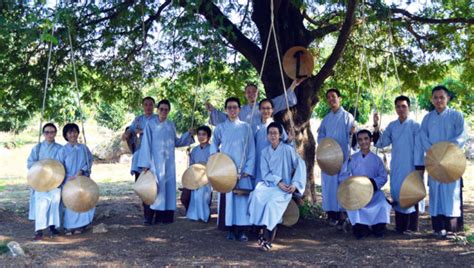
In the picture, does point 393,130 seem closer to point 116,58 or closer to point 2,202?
point 116,58

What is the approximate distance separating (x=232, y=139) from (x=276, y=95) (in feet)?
5.77

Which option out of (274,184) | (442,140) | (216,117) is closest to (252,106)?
(216,117)

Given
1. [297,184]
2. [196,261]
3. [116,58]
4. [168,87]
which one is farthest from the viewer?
[168,87]

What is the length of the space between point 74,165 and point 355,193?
12.7ft

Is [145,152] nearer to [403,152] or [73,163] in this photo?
[73,163]

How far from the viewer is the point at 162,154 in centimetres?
793

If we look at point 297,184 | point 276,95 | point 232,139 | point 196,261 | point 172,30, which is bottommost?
point 196,261

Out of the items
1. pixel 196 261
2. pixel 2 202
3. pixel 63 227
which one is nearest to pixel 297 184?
pixel 196 261

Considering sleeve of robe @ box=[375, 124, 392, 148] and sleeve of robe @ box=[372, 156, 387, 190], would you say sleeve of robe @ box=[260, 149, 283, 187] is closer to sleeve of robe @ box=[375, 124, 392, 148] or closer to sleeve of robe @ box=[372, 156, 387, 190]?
sleeve of robe @ box=[372, 156, 387, 190]

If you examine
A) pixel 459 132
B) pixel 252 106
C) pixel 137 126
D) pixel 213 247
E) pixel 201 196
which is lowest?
pixel 213 247

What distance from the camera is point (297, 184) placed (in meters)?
6.38

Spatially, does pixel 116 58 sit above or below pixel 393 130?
above

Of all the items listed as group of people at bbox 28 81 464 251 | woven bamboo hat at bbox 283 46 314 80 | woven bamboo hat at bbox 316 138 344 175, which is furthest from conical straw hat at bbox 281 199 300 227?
woven bamboo hat at bbox 283 46 314 80

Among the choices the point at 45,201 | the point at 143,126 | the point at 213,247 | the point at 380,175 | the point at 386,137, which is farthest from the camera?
the point at 143,126
